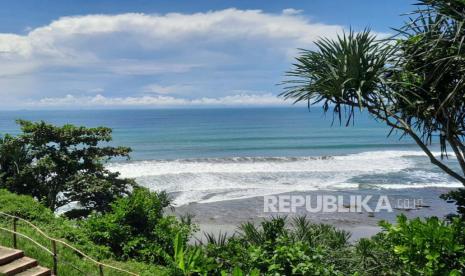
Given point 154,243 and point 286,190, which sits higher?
point 154,243

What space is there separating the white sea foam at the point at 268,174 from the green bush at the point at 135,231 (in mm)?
11653

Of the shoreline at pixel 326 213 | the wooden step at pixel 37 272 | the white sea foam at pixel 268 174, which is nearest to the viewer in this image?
the wooden step at pixel 37 272

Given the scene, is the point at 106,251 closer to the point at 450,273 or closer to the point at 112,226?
the point at 112,226

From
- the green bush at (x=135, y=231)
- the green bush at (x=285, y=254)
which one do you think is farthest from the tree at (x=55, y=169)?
the green bush at (x=285, y=254)

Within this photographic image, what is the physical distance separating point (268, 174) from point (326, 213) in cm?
1138

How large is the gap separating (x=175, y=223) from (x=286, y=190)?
49.1 feet

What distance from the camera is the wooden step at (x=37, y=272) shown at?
6.58 metres

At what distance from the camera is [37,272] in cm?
670

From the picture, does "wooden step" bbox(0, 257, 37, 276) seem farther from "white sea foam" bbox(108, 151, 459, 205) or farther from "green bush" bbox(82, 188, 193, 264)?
"white sea foam" bbox(108, 151, 459, 205)

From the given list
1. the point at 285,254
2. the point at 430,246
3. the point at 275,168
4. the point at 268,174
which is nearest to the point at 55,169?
the point at 285,254

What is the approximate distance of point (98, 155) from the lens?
14.5m

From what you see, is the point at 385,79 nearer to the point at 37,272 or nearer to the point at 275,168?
the point at 37,272

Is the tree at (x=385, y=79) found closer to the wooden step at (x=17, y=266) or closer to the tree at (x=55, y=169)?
the wooden step at (x=17, y=266)

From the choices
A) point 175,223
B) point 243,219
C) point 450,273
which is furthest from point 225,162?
point 450,273
